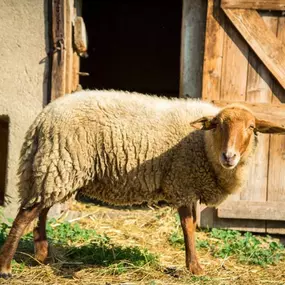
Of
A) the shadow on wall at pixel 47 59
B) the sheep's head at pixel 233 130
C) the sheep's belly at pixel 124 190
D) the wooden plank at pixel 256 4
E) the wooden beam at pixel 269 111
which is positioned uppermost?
the wooden plank at pixel 256 4

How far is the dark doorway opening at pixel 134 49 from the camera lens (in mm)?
11414

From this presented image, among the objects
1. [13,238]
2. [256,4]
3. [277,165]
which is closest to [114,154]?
[13,238]

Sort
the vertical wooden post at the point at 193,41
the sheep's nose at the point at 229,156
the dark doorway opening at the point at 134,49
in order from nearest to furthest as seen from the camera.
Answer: the sheep's nose at the point at 229,156 → the vertical wooden post at the point at 193,41 → the dark doorway opening at the point at 134,49

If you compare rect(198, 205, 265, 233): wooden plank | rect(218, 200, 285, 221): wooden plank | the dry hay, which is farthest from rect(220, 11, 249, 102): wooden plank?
the dry hay

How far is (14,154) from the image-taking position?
6.44 metres

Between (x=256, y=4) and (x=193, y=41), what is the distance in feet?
2.68

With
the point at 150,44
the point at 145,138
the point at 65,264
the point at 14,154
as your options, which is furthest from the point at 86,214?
the point at 150,44

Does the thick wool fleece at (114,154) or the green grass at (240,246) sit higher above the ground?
the thick wool fleece at (114,154)

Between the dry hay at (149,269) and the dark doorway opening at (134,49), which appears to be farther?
the dark doorway opening at (134,49)

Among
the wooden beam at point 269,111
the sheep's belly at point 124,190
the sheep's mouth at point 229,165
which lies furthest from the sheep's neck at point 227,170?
the wooden beam at point 269,111

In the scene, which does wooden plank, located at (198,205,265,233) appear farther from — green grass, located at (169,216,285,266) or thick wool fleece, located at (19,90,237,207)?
thick wool fleece, located at (19,90,237,207)

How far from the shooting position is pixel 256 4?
6246 millimetres

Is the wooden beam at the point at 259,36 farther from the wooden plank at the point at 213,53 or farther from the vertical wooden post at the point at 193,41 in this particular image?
the vertical wooden post at the point at 193,41

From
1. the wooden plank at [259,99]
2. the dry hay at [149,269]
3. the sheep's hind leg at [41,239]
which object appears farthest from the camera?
the wooden plank at [259,99]
